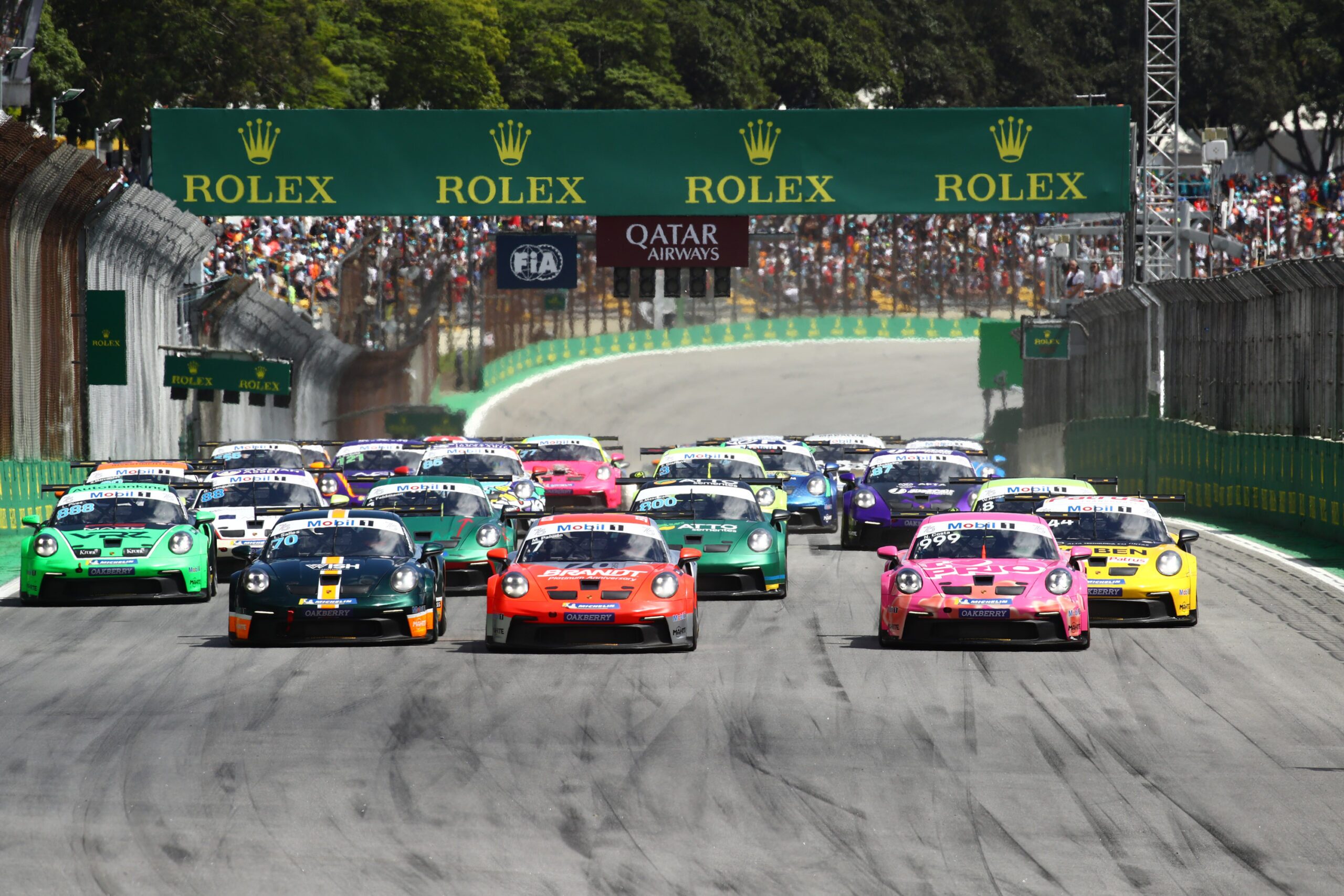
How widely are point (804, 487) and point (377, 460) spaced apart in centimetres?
594

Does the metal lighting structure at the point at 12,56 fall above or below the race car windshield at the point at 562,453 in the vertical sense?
above

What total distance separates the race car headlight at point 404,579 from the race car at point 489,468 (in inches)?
371

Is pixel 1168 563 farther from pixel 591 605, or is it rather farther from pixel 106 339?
pixel 106 339

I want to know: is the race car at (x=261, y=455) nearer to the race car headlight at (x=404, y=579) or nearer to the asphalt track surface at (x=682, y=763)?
the asphalt track surface at (x=682, y=763)

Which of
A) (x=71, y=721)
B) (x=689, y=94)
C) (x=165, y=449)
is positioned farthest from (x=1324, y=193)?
(x=71, y=721)

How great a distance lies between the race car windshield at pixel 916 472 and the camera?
86.5 ft

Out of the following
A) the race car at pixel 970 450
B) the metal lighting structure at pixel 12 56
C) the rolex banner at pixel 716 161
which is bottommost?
the race car at pixel 970 450

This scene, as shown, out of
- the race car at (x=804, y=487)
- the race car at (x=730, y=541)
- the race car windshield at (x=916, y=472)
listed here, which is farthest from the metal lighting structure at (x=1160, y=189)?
the race car at (x=730, y=541)

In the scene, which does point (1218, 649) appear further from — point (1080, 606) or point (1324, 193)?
point (1324, 193)

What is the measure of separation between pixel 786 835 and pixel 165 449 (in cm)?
2799

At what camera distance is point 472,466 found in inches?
1064

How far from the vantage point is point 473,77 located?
2874 inches

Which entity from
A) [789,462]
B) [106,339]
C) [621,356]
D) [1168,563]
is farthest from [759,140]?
[621,356]

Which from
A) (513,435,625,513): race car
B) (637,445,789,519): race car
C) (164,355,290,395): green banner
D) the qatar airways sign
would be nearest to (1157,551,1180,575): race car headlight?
(637,445,789,519): race car
